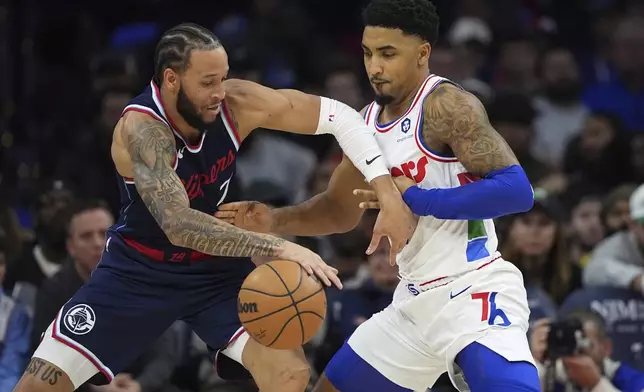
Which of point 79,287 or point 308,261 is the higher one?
point 308,261

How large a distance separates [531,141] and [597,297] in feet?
8.57

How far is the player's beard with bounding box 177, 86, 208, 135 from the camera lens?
5957 millimetres

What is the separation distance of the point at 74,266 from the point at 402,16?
317 centimetres

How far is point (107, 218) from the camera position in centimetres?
829

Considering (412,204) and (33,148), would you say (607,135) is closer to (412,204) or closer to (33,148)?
(33,148)

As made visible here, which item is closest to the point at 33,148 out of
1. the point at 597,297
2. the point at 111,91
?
the point at 111,91

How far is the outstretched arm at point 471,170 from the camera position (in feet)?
18.5

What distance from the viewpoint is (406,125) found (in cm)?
596

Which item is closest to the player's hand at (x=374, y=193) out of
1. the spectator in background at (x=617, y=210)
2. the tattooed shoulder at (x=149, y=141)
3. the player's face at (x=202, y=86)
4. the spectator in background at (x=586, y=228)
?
the player's face at (x=202, y=86)

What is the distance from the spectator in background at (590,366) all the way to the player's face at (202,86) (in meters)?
2.90

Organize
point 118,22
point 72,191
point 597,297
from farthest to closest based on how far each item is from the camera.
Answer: point 118,22, point 72,191, point 597,297

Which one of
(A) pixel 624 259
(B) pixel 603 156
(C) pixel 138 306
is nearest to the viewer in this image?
(C) pixel 138 306

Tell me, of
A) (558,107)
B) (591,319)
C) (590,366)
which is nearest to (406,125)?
(590,366)

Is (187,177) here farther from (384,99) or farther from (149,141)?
(384,99)
